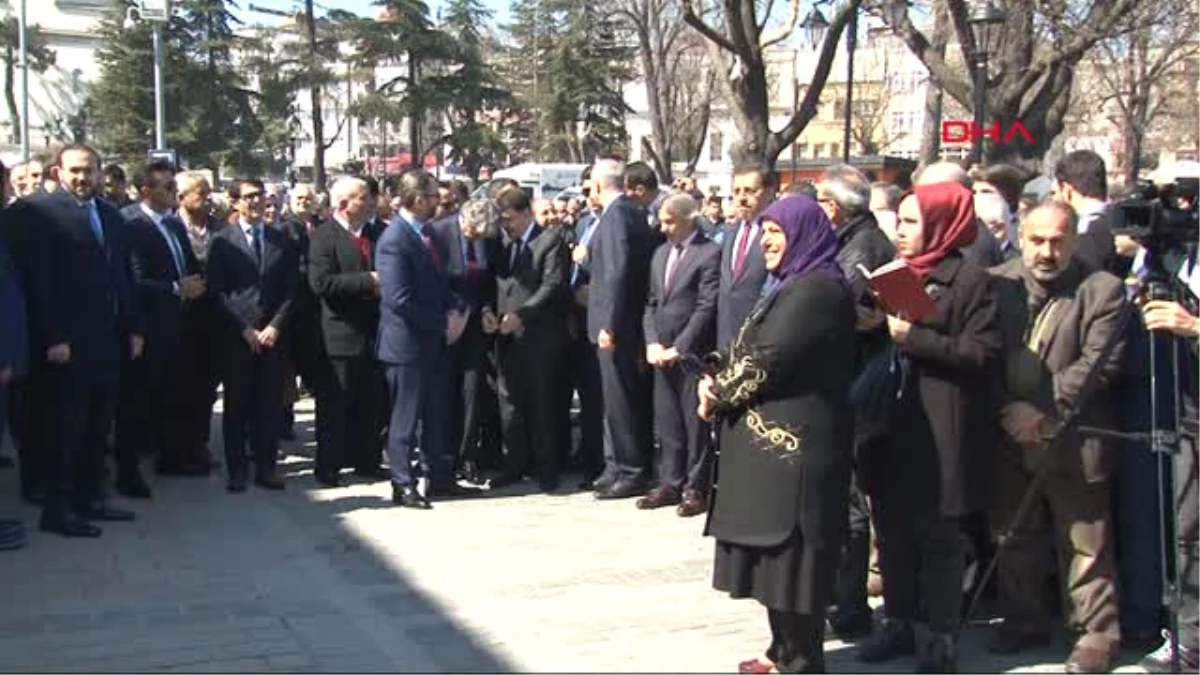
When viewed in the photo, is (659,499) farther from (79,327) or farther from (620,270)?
(79,327)

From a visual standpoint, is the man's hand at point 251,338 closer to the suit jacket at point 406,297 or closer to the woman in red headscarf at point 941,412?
the suit jacket at point 406,297

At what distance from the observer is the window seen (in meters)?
77.2

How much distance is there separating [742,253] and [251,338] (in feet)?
10.7

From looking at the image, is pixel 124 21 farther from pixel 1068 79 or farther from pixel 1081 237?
pixel 1081 237

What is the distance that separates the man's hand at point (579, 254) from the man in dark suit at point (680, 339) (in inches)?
27.2

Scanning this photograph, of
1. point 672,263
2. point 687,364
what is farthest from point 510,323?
point 687,364

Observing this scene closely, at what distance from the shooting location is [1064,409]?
4871mm

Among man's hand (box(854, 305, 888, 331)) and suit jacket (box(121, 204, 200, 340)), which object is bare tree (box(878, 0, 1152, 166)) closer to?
suit jacket (box(121, 204, 200, 340))

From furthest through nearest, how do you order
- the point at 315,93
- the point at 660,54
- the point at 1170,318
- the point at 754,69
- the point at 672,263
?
the point at 315,93
the point at 660,54
the point at 754,69
the point at 672,263
the point at 1170,318

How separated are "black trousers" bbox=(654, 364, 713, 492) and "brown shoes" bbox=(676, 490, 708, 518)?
0.13ft

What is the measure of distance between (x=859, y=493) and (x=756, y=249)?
2.17 m

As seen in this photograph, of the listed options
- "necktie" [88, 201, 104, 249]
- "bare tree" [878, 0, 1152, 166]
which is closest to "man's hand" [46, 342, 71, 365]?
"necktie" [88, 201, 104, 249]

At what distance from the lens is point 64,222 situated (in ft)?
22.4

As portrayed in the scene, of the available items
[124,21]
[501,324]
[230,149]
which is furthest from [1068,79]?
[124,21]
